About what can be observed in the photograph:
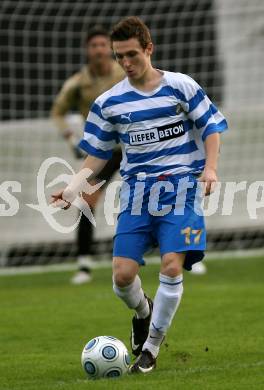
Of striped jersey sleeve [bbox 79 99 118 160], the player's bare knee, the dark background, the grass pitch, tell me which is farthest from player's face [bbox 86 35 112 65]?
the player's bare knee

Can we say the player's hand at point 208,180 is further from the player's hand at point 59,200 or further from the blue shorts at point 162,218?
the player's hand at point 59,200

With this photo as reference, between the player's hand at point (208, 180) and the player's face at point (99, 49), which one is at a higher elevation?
the player's hand at point (208, 180)

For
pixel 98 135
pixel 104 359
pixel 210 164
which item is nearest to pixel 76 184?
pixel 98 135

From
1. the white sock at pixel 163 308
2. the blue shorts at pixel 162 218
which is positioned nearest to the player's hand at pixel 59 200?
the blue shorts at pixel 162 218

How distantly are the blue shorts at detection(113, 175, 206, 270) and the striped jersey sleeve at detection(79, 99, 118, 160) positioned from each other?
0.35 m

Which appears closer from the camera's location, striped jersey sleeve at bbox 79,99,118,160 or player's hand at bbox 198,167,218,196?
player's hand at bbox 198,167,218,196

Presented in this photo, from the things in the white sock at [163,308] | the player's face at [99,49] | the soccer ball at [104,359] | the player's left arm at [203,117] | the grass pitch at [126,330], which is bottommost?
the grass pitch at [126,330]

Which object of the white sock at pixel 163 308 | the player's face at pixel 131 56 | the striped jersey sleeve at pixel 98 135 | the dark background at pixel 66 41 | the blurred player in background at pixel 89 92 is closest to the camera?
the white sock at pixel 163 308

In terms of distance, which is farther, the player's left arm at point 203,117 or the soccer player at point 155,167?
the player's left arm at point 203,117

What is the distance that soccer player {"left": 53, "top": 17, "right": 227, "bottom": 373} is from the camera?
5965mm

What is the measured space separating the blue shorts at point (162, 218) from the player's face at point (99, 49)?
14.1 feet

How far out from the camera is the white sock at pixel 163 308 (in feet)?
19.5

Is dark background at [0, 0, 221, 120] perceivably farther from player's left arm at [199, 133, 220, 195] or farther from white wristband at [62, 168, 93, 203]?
player's left arm at [199, 133, 220, 195]

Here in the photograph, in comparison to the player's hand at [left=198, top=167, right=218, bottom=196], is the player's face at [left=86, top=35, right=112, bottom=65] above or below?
below
